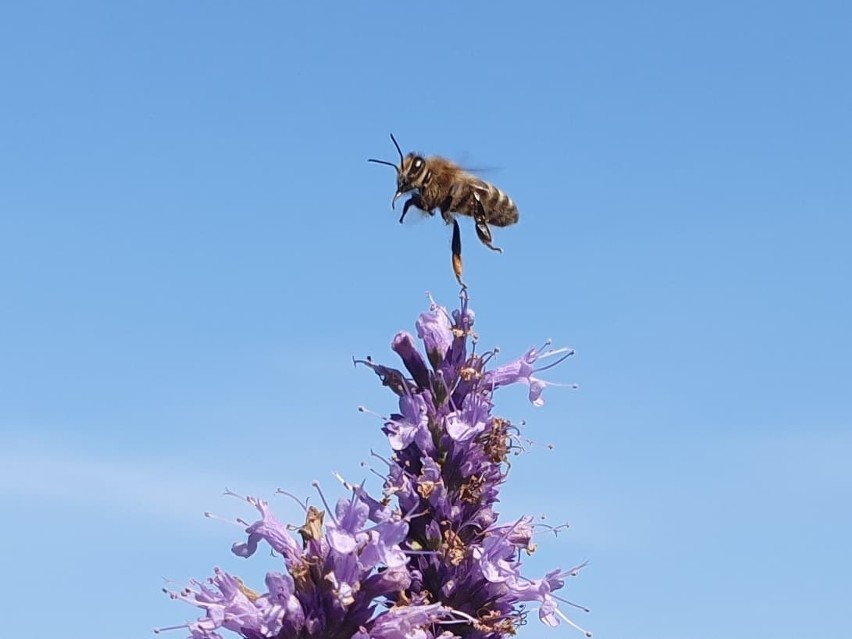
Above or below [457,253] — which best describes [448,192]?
above

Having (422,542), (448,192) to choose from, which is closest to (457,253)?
(448,192)

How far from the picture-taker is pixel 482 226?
12586mm

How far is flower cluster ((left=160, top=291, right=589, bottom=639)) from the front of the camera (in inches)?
320

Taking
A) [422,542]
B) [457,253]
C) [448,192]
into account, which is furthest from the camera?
[448,192]

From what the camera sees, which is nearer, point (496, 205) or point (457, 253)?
point (457, 253)

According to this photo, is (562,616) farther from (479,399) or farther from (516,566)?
(479,399)

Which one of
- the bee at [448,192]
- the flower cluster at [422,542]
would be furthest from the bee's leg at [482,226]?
the flower cluster at [422,542]

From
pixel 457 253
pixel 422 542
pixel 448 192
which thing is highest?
pixel 448 192

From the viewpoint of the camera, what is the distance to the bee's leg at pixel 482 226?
12477 mm

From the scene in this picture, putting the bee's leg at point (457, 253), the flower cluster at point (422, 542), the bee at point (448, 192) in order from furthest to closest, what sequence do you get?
the bee at point (448, 192)
the bee's leg at point (457, 253)
the flower cluster at point (422, 542)

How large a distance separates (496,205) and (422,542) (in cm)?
435

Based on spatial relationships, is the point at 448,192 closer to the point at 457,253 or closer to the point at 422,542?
the point at 457,253

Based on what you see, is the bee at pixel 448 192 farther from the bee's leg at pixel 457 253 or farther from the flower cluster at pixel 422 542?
the flower cluster at pixel 422 542

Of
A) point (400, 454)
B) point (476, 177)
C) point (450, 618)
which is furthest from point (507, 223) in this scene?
point (450, 618)
